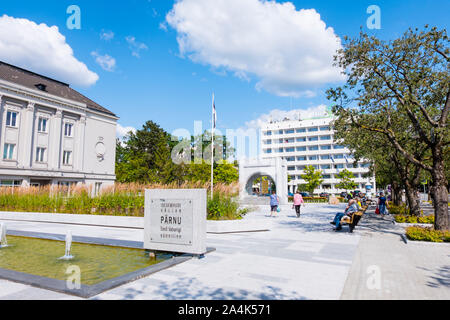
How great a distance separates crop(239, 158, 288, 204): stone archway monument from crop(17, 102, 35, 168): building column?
24.5 meters

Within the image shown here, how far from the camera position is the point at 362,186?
7906 centimetres

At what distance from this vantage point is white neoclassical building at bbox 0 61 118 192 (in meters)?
30.4

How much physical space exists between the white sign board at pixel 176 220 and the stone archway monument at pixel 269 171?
28949 mm

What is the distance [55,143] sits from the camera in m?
34.7

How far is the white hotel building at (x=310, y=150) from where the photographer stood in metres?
80.9

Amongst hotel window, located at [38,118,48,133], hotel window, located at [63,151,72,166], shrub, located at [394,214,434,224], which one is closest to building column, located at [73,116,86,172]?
hotel window, located at [63,151,72,166]

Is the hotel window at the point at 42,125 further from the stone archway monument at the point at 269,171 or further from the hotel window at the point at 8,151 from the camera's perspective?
the stone archway monument at the point at 269,171

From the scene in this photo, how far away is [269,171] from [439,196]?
26489 millimetres

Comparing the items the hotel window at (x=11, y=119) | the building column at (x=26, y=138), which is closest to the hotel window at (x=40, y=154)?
the building column at (x=26, y=138)

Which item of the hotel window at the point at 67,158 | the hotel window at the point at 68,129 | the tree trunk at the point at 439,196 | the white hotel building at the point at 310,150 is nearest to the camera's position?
the tree trunk at the point at 439,196

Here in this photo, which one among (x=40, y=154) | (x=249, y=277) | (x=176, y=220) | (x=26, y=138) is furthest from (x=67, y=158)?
(x=249, y=277)

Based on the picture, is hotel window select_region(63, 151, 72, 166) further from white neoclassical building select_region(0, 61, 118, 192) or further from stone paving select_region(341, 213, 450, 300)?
stone paving select_region(341, 213, 450, 300)

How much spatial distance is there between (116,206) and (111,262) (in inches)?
336

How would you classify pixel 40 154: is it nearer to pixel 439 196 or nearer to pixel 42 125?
pixel 42 125
